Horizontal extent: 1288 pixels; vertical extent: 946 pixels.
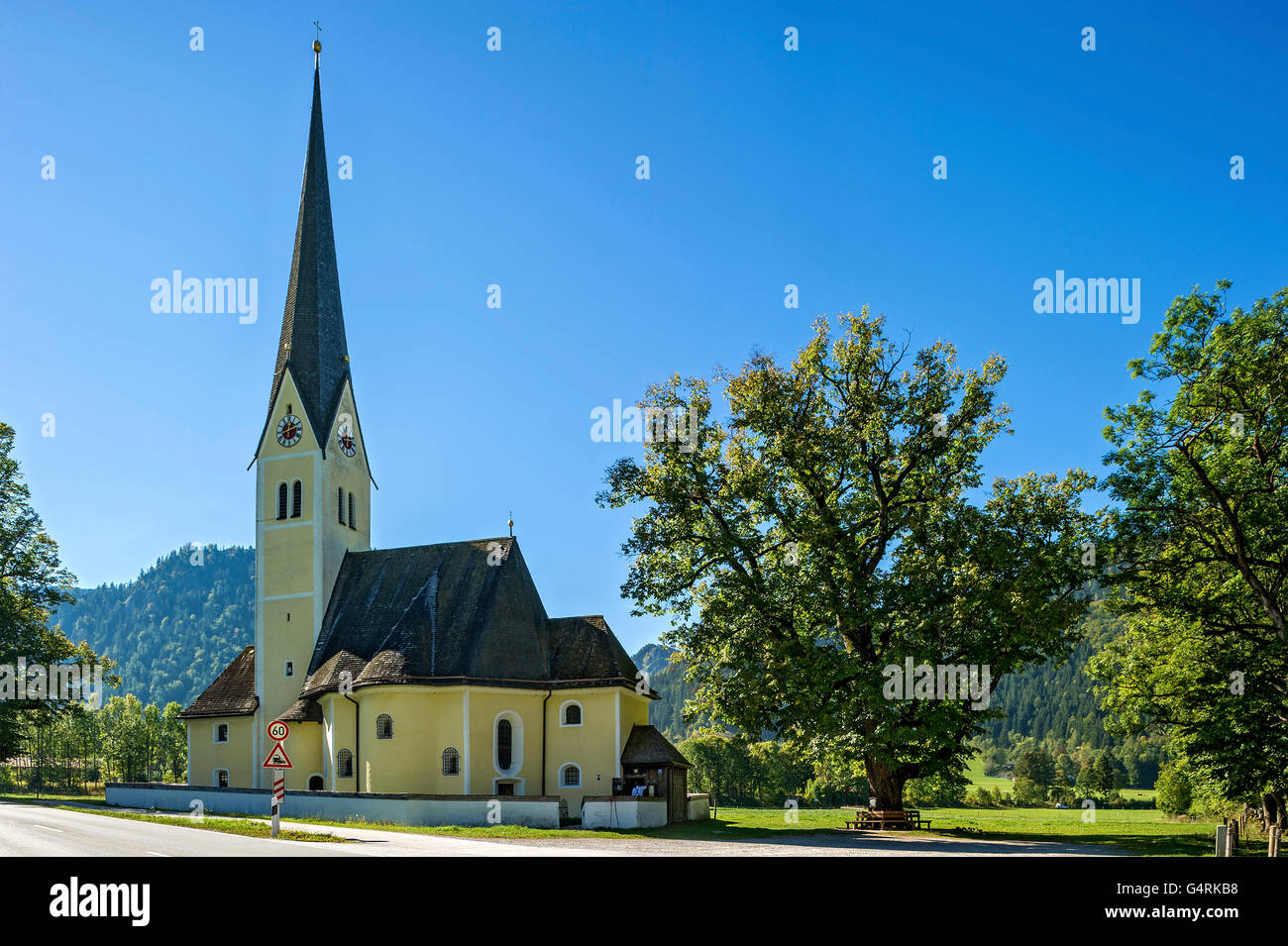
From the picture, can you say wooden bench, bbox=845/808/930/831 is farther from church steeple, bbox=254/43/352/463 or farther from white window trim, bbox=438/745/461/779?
church steeple, bbox=254/43/352/463

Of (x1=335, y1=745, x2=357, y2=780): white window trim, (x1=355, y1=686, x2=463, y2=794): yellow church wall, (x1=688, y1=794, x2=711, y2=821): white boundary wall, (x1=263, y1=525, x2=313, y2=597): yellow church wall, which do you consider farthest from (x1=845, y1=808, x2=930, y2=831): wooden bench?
(x1=263, y1=525, x2=313, y2=597): yellow church wall

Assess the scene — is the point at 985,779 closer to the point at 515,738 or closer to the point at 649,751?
the point at 649,751

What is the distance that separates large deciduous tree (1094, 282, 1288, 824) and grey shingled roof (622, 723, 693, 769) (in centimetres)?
1724

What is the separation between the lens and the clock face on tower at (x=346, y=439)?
50022mm

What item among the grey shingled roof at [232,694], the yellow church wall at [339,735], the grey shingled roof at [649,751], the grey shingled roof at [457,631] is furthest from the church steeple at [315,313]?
the grey shingled roof at [649,751]

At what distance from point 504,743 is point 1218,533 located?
2706cm

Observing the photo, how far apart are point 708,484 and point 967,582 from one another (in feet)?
30.8

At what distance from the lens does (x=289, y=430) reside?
163ft

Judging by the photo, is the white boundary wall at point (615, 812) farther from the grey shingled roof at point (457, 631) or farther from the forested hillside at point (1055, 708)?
the forested hillside at point (1055, 708)

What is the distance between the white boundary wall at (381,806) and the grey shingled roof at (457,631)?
6048 mm

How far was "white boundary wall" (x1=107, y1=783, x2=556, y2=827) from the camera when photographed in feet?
107

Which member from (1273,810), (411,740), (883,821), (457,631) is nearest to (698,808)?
(883,821)

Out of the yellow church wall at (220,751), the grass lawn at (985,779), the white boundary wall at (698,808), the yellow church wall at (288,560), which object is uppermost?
the yellow church wall at (288,560)

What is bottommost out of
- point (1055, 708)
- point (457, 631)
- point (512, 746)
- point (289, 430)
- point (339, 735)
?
point (1055, 708)
